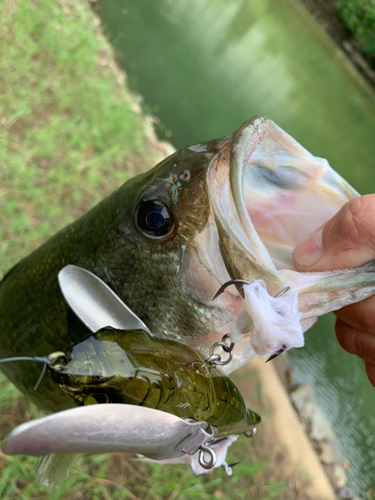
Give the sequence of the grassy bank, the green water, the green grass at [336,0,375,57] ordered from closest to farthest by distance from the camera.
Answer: the grassy bank → the green water → the green grass at [336,0,375,57]

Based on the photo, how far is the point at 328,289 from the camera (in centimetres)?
102

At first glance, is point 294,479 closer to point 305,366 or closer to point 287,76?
point 305,366

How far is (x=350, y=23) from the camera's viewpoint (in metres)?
16.3

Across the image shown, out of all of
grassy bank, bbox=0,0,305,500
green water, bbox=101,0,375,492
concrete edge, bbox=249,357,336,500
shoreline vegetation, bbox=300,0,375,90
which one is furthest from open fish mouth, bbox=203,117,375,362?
shoreline vegetation, bbox=300,0,375,90

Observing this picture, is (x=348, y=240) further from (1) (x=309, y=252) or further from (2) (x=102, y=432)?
(2) (x=102, y=432)

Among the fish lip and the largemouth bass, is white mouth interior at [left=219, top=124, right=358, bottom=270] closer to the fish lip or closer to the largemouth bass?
the largemouth bass

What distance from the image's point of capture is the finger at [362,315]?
43.5 inches

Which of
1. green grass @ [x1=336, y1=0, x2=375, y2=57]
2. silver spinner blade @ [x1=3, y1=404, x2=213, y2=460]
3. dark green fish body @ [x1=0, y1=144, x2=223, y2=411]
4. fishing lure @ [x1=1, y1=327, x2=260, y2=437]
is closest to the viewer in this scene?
silver spinner blade @ [x1=3, y1=404, x2=213, y2=460]

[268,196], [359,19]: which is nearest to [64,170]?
[268,196]

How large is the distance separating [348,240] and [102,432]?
825 mm

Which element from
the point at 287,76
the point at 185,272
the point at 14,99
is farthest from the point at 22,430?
the point at 287,76

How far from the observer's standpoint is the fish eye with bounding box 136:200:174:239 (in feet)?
3.99

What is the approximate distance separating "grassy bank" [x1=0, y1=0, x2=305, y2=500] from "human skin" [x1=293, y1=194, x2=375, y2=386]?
2119mm

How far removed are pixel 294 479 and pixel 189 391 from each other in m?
3.80
